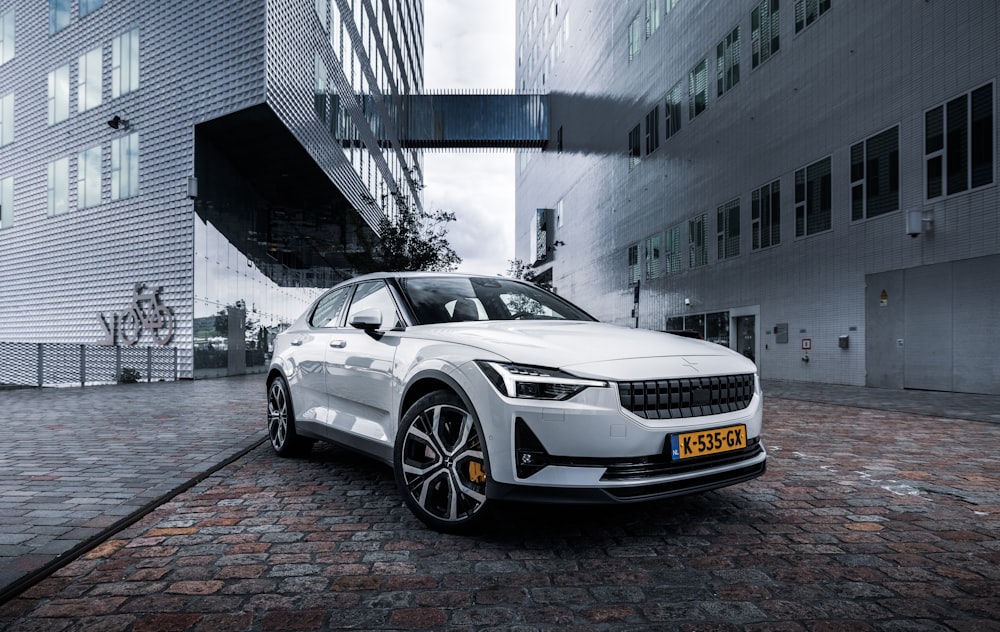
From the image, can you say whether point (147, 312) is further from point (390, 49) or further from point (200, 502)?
point (390, 49)

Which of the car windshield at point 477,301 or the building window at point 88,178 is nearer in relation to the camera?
the car windshield at point 477,301

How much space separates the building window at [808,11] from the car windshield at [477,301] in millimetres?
17490

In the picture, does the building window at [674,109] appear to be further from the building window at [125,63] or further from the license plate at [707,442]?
the license plate at [707,442]

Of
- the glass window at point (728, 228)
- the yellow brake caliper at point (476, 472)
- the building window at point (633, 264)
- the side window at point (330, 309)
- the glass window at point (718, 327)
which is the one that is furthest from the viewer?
the building window at point (633, 264)

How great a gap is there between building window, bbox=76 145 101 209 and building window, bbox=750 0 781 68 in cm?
2125

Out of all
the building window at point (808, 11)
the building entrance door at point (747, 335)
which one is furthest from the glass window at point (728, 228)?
the building window at point (808, 11)

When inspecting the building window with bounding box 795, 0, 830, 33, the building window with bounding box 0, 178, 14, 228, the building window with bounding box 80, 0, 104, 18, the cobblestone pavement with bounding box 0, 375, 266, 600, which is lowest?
the cobblestone pavement with bounding box 0, 375, 266, 600

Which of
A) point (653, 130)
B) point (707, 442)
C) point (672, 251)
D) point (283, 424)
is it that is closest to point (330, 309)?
point (283, 424)

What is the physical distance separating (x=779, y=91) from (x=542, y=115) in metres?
33.4

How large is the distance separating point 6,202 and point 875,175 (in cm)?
2833

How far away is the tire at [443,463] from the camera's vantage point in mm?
3320

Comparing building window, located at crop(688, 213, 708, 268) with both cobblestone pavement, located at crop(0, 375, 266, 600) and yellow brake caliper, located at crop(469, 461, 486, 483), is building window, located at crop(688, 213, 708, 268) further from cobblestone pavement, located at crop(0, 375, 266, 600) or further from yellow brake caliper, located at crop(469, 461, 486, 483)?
yellow brake caliper, located at crop(469, 461, 486, 483)

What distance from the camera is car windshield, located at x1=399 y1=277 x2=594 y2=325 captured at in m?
4.29

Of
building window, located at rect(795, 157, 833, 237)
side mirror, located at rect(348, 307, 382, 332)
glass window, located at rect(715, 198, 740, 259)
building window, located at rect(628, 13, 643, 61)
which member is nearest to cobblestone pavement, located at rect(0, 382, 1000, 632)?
side mirror, located at rect(348, 307, 382, 332)
